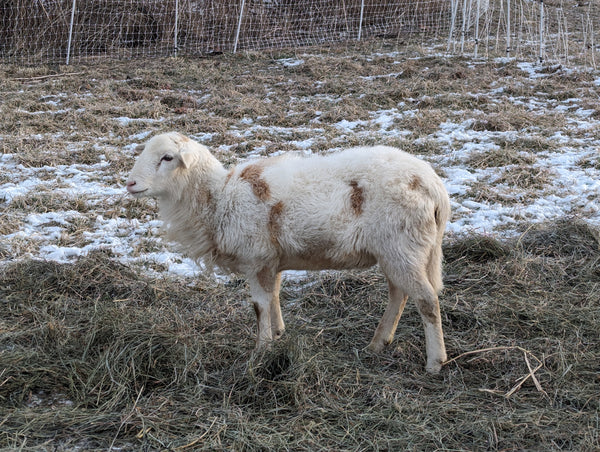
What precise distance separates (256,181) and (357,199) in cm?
73

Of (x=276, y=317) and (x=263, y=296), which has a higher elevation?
(x=263, y=296)

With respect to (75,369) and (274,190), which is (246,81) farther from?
(75,369)

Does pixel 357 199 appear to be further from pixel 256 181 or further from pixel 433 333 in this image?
pixel 433 333

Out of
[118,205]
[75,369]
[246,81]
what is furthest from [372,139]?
[75,369]

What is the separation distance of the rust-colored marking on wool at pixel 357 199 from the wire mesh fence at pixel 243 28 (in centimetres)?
1035

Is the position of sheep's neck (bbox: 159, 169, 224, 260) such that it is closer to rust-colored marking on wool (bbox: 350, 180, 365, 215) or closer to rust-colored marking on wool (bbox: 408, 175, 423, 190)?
rust-colored marking on wool (bbox: 350, 180, 365, 215)

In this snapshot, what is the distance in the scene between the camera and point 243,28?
617 inches

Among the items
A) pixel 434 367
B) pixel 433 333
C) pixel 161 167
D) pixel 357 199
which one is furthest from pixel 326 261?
pixel 161 167

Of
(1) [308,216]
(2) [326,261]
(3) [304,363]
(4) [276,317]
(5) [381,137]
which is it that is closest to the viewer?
(3) [304,363]

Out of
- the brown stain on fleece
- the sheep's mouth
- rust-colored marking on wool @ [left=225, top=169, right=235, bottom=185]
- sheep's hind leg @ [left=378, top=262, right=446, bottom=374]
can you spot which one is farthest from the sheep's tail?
the sheep's mouth

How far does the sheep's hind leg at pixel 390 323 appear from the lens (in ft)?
13.0

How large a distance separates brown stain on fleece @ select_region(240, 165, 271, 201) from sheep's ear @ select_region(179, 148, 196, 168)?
0.35 metres

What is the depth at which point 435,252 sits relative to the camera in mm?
3865

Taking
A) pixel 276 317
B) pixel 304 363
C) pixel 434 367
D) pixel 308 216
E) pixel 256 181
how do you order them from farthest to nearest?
1. pixel 276 317
2. pixel 256 181
3. pixel 308 216
4. pixel 434 367
5. pixel 304 363
